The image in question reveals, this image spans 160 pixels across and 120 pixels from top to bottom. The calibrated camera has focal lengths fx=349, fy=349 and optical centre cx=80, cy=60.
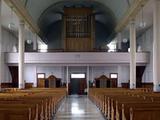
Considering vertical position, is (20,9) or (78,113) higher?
(20,9)

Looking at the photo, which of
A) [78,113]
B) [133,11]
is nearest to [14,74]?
[133,11]

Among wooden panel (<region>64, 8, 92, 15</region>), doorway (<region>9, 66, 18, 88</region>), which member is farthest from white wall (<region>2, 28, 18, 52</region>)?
wooden panel (<region>64, 8, 92, 15</region>)

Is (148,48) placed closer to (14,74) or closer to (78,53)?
(78,53)

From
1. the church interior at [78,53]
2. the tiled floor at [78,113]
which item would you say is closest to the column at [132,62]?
the church interior at [78,53]

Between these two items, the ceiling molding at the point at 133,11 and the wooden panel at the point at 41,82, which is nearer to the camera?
the ceiling molding at the point at 133,11

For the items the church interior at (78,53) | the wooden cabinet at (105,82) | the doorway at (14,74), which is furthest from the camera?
the wooden cabinet at (105,82)

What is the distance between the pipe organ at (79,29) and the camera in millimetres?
34969

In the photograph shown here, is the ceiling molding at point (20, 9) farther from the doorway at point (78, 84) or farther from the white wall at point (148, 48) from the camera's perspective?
the white wall at point (148, 48)

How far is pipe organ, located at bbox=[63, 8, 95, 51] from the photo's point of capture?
115ft

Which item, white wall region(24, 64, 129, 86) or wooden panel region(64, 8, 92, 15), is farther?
wooden panel region(64, 8, 92, 15)

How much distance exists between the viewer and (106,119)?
12.9 m

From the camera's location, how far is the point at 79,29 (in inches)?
1410

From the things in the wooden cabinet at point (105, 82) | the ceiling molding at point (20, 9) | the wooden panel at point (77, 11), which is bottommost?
the wooden cabinet at point (105, 82)

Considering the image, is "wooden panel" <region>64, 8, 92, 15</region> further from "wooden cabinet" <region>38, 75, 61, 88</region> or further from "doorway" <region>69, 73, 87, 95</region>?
"wooden cabinet" <region>38, 75, 61, 88</region>
